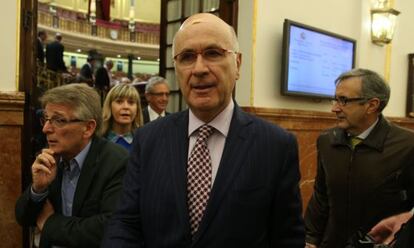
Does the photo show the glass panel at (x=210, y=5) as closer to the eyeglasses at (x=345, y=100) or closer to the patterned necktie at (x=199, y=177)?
the eyeglasses at (x=345, y=100)

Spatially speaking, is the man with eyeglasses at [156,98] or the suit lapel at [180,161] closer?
the suit lapel at [180,161]

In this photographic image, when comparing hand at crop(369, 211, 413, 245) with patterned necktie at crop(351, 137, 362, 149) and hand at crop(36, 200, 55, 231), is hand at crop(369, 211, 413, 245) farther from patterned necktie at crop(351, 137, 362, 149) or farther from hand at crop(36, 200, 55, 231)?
hand at crop(36, 200, 55, 231)

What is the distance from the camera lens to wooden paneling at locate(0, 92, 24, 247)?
3.34 metres

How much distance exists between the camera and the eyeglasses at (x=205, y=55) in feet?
5.22

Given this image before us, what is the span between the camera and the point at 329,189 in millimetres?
2766

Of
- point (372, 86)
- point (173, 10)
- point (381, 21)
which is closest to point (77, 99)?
point (372, 86)

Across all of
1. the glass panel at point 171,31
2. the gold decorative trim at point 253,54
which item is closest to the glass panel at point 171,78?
the glass panel at point 171,31

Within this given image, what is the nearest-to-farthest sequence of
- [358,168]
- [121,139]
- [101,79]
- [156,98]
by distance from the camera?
[358,168], [121,139], [156,98], [101,79]

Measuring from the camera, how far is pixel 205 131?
1.66 metres

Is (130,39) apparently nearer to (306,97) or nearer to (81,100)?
(306,97)

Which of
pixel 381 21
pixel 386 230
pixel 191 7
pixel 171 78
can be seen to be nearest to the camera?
pixel 386 230

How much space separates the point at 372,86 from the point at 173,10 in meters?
4.01

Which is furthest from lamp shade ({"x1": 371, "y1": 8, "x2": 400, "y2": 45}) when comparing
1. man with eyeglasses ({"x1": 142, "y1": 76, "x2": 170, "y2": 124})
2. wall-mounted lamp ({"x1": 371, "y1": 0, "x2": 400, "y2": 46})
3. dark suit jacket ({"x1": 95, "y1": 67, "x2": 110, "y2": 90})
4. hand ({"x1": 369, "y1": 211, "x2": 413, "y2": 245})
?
dark suit jacket ({"x1": 95, "y1": 67, "x2": 110, "y2": 90})

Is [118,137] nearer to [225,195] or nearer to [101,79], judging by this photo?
[225,195]
